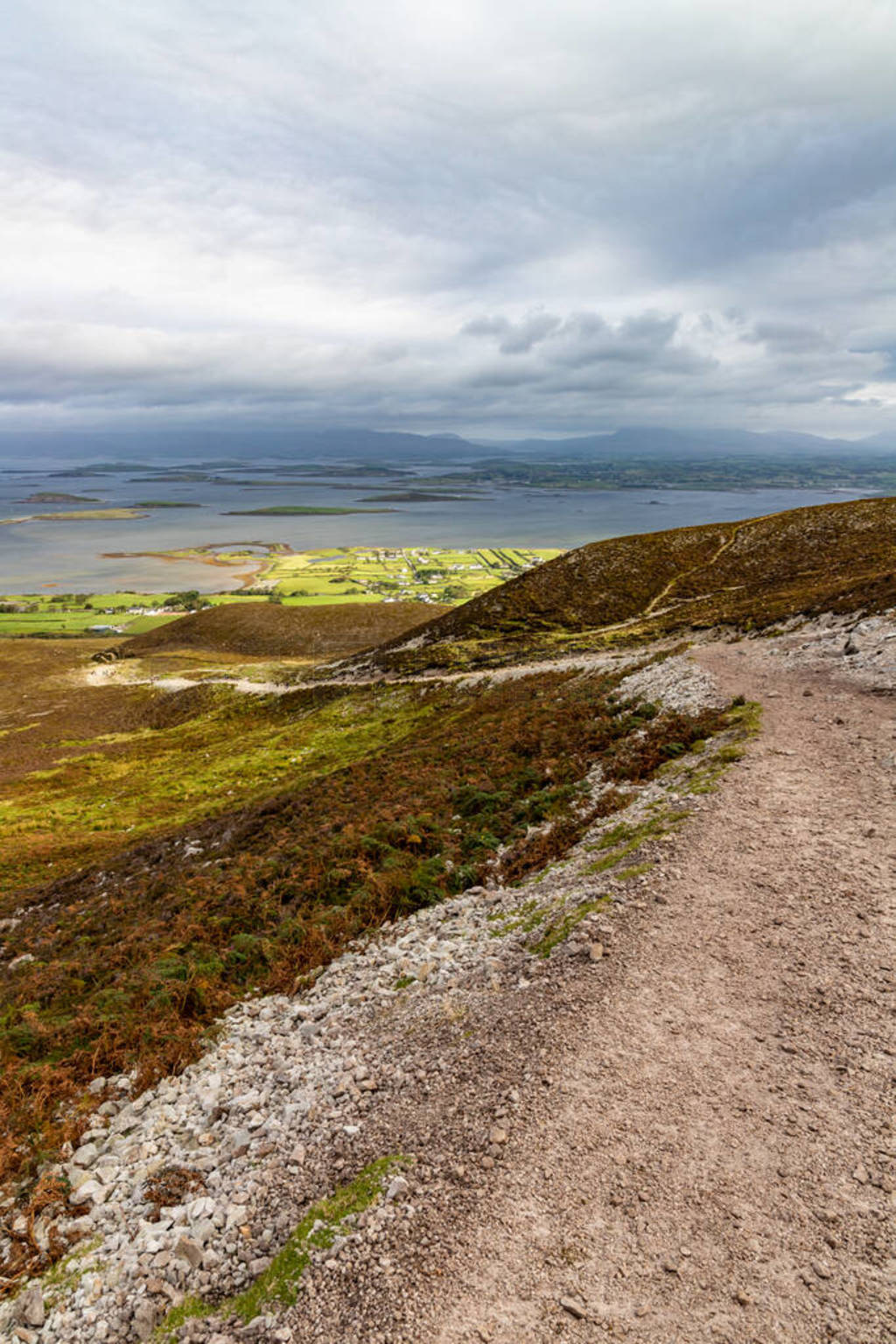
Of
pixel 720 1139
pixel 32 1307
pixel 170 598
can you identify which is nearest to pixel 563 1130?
pixel 720 1139

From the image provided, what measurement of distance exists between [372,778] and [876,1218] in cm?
2097

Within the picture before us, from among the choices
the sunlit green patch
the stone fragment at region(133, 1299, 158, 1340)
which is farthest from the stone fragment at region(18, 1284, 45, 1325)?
the sunlit green patch

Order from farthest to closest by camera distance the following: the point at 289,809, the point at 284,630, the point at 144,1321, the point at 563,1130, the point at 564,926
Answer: the point at 284,630 < the point at 289,809 < the point at 564,926 < the point at 563,1130 < the point at 144,1321

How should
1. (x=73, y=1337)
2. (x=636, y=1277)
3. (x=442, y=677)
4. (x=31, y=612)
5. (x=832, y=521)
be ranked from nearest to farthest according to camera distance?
(x=636, y=1277) < (x=73, y=1337) < (x=442, y=677) < (x=832, y=521) < (x=31, y=612)

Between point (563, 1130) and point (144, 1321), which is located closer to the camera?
point (144, 1321)

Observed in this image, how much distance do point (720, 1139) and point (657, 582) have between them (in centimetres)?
6814

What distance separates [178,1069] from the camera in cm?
1032

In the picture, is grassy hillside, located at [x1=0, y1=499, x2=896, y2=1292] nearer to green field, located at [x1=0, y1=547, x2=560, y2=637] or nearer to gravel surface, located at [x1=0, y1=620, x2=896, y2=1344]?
gravel surface, located at [x1=0, y1=620, x2=896, y2=1344]

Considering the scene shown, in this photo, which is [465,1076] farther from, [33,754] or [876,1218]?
[33,754]

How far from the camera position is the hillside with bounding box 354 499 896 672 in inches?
2146

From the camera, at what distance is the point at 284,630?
108 metres

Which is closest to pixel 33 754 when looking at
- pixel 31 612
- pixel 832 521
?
pixel 832 521

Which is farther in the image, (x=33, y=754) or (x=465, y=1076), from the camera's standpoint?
(x=33, y=754)

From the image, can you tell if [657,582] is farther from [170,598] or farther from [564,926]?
[170,598]
